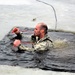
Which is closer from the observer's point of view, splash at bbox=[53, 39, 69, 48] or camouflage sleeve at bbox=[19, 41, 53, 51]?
camouflage sleeve at bbox=[19, 41, 53, 51]

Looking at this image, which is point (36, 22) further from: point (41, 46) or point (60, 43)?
point (41, 46)

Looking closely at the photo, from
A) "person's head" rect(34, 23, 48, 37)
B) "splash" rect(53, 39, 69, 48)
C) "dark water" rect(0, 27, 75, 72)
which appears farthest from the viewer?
"splash" rect(53, 39, 69, 48)

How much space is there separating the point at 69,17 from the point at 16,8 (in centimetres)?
233

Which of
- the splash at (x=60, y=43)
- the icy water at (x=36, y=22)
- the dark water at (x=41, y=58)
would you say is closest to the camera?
the icy water at (x=36, y=22)

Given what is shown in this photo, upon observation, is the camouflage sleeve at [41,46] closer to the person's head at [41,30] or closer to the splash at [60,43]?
the person's head at [41,30]

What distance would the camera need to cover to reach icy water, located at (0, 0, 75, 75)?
606 centimetres

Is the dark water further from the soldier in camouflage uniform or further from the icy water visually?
the soldier in camouflage uniform

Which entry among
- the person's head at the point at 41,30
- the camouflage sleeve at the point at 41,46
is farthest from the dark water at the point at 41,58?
the person's head at the point at 41,30

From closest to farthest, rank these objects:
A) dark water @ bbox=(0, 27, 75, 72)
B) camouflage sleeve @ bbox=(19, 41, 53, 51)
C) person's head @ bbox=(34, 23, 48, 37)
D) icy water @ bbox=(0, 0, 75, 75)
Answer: icy water @ bbox=(0, 0, 75, 75), dark water @ bbox=(0, 27, 75, 72), camouflage sleeve @ bbox=(19, 41, 53, 51), person's head @ bbox=(34, 23, 48, 37)

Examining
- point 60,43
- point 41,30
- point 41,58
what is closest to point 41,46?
point 41,58

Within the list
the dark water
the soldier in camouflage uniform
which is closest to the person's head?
the soldier in camouflage uniform

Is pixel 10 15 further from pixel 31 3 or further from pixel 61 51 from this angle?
pixel 61 51

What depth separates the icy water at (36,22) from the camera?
6.06 meters

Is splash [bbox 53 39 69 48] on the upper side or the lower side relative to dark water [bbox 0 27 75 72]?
lower
